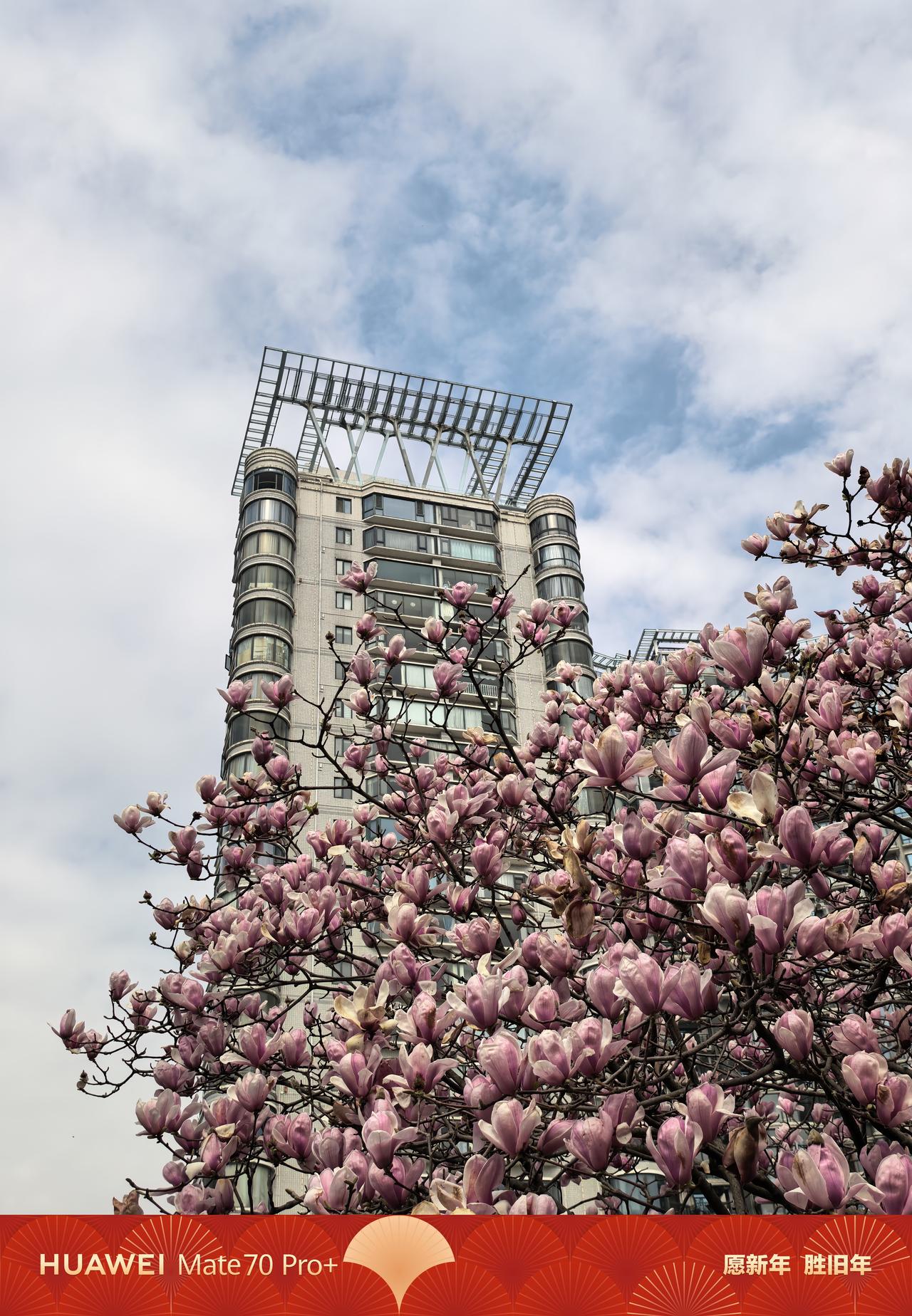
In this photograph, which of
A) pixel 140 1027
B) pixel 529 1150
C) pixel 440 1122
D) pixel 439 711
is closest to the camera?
pixel 529 1150

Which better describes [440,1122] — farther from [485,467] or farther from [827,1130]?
[485,467]

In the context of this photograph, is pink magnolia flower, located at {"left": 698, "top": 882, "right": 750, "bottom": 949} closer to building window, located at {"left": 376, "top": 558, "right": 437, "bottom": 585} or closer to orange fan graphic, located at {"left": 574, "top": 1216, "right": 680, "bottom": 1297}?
orange fan graphic, located at {"left": 574, "top": 1216, "right": 680, "bottom": 1297}

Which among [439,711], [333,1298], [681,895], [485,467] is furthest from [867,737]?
[485,467]

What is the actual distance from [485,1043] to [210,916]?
4210mm

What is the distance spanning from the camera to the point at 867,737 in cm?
446

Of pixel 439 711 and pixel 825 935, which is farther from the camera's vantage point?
pixel 439 711

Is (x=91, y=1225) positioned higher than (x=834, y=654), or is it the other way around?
(x=834, y=654)

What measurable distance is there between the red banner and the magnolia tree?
267 millimetres

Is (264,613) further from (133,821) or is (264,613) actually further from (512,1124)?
(512,1124)

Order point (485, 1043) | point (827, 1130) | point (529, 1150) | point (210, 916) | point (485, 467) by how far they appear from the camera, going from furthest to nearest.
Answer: point (485, 467)
point (210, 916)
point (827, 1130)
point (529, 1150)
point (485, 1043)

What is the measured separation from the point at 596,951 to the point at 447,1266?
5.97ft

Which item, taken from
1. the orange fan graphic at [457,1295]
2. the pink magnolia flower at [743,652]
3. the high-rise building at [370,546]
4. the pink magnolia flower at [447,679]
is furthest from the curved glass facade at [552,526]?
the orange fan graphic at [457,1295]

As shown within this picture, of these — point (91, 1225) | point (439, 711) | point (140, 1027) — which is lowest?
point (91, 1225)

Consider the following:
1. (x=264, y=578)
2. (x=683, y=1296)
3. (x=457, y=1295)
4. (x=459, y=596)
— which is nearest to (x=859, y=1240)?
(x=683, y=1296)
